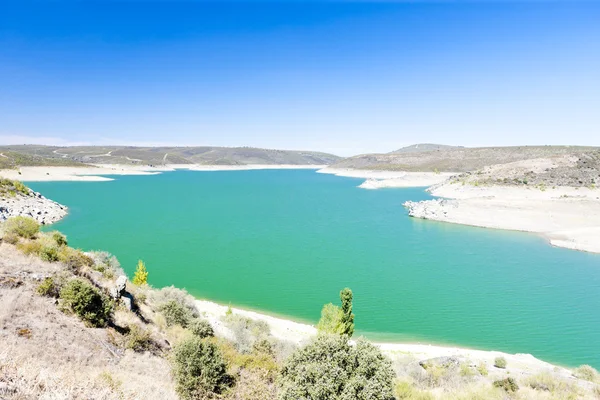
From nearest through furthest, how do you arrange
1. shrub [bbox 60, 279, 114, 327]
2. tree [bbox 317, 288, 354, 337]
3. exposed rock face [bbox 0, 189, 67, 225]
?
shrub [bbox 60, 279, 114, 327], tree [bbox 317, 288, 354, 337], exposed rock face [bbox 0, 189, 67, 225]

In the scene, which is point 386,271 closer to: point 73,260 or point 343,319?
point 343,319

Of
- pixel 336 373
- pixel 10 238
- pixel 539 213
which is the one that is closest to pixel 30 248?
pixel 10 238

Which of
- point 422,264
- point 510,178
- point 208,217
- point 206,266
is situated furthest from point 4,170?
point 510,178

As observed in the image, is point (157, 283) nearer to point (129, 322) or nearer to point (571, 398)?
point (129, 322)

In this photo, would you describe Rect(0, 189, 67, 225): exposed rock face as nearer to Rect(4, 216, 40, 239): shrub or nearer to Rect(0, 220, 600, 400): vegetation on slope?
Rect(4, 216, 40, 239): shrub

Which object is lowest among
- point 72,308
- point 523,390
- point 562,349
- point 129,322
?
→ point 562,349

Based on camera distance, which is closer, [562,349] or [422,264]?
[562,349]

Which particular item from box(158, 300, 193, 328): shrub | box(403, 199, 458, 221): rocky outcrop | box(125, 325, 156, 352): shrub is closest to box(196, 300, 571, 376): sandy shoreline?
box(158, 300, 193, 328): shrub
